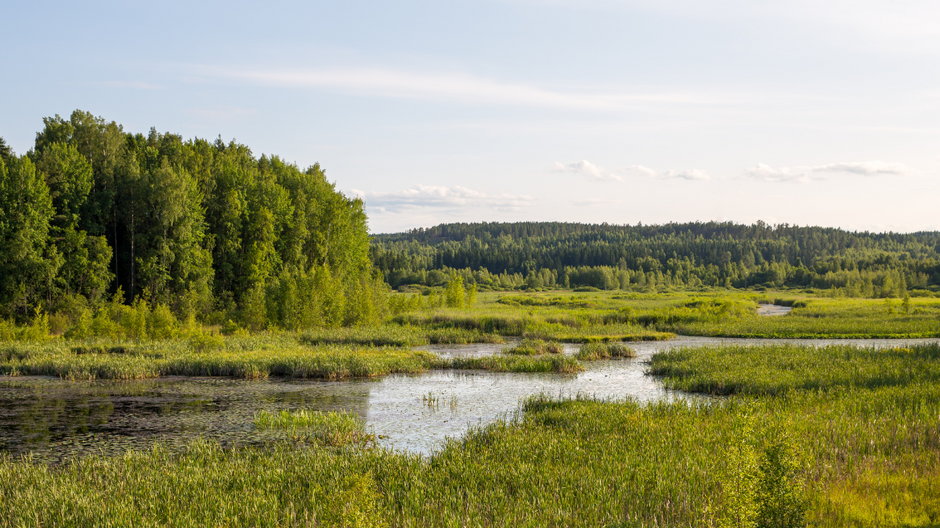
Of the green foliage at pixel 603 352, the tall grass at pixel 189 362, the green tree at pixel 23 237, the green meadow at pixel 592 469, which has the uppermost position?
the green tree at pixel 23 237

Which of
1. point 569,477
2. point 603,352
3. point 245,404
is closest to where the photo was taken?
point 569,477

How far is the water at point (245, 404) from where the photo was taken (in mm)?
20750

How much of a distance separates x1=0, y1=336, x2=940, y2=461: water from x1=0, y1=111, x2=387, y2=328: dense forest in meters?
17.9

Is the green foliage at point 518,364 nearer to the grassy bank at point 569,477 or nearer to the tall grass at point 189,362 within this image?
the tall grass at point 189,362

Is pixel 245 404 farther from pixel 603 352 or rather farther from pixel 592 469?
pixel 603 352

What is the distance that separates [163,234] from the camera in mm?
53312

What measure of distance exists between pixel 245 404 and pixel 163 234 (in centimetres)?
3140

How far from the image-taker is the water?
20.8m

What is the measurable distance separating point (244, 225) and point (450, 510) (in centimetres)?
5408

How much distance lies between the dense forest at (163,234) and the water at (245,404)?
58.7 feet

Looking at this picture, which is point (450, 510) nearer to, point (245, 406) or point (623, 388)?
point (245, 406)

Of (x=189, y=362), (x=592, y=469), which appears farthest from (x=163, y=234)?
(x=592, y=469)

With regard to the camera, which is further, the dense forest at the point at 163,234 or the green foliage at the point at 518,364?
the dense forest at the point at 163,234

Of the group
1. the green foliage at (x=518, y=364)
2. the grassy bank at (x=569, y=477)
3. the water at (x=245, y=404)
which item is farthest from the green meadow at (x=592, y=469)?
the green foliage at (x=518, y=364)
